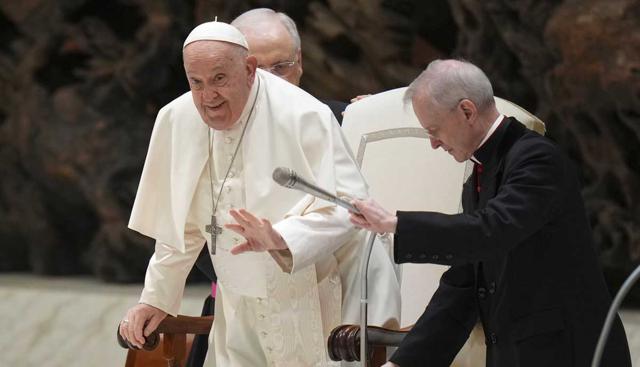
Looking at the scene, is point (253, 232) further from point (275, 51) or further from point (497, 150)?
point (275, 51)

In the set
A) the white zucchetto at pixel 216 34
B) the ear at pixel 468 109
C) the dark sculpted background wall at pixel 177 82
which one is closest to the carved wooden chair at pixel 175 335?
the white zucchetto at pixel 216 34

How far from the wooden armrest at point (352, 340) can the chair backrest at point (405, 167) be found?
0.70m

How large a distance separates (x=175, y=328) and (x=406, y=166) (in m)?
1.09

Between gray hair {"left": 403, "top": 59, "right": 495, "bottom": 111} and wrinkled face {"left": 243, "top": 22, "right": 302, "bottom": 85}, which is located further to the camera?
wrinkled face {"left": 243, "top": 22, "right": 302, "bottom": 85}

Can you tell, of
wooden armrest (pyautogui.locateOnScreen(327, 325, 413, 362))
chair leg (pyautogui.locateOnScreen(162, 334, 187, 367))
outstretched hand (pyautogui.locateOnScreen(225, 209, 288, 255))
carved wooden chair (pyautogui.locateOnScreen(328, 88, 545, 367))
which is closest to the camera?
outstretched hand (pyautogui.locateOnScreen(225, 209, 288, 255))

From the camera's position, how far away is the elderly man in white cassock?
420 cm

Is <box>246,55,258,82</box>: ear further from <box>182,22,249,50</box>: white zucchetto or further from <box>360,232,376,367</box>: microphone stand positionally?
<box>360,232,376,367</box>: microphone stand

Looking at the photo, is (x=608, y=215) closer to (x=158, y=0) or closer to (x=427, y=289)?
(x=427, y=289)

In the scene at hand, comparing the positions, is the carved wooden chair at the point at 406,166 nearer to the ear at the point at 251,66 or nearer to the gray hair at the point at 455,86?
the ear at the point at 251,66

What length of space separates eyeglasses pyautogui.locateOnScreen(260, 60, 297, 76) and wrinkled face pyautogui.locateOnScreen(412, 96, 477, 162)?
5.65 feet

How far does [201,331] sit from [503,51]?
3.08 meters

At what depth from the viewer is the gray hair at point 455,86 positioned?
357 centimetres

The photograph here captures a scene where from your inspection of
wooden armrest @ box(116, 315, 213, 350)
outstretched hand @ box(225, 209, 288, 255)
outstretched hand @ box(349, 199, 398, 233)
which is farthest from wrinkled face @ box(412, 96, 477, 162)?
wooden armrest @ box(116, 315, 213, 350)

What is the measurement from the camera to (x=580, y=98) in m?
6.75
